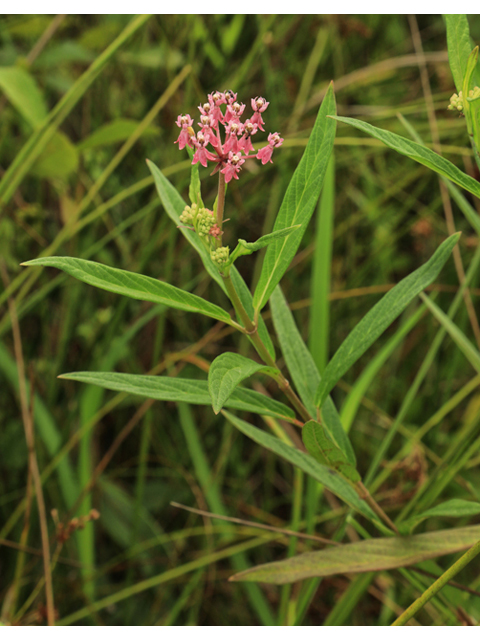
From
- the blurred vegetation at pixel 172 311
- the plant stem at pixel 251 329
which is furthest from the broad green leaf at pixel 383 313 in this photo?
the blurred vegetation at pixel 172 311

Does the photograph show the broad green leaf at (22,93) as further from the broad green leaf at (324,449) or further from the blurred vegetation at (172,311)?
the broad green leaf at (324,449)

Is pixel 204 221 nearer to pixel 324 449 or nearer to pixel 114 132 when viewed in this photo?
pixel 324 449

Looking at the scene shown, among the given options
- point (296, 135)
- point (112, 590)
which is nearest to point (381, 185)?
point (296, 135)

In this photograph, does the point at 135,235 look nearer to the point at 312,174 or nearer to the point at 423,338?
the point at 423,338

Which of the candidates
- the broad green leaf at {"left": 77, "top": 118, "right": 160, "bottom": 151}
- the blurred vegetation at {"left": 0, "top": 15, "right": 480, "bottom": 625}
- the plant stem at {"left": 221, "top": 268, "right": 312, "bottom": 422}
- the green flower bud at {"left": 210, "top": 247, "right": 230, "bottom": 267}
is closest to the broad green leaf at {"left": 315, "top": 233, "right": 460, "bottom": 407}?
the plant stem at {"left": 221, "top": 268, "right": 312, "bottom": 422}

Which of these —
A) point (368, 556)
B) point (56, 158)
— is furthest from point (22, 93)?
point (368, 556)

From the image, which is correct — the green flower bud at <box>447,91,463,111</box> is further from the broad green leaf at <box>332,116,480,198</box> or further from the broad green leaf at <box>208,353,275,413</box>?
the broad green leaf at <box>208,353,275,413</box>
